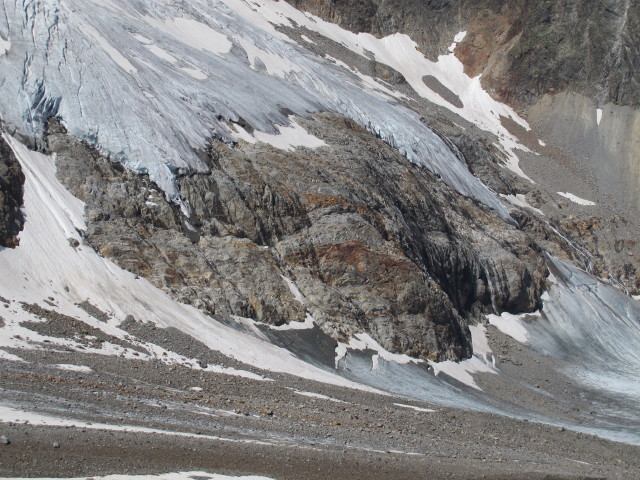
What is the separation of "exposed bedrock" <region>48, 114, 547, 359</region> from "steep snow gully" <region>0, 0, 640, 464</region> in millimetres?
981

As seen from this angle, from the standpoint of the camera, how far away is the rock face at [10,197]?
1062 inches

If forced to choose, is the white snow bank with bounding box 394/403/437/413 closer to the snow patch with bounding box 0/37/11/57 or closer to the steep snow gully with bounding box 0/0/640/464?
the steep snow gully with bounding box 0/0/640/464

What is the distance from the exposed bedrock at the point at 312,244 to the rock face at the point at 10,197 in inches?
94.7

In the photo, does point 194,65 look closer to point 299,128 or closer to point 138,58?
point 138,58

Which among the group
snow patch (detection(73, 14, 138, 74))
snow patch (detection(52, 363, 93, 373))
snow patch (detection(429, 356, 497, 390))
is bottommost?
snow patch (detection(52, 363, 93, 373))

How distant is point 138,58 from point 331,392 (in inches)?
1072

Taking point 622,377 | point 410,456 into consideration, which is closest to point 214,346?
point 410,456

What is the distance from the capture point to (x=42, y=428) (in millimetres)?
12938

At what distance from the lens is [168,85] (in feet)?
137

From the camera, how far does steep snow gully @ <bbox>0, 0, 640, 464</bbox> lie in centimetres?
2678

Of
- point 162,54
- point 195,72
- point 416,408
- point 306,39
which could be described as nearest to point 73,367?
point 416,408

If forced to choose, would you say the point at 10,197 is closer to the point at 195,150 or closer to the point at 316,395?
the point at 195,150

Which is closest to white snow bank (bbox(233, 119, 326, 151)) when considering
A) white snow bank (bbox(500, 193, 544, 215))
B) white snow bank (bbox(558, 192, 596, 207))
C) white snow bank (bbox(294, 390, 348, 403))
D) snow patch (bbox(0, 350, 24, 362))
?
white snow bank (bbox(500, 193, 544, 215))

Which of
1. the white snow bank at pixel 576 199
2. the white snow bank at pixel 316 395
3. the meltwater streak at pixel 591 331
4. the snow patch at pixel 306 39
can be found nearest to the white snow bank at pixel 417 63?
the snow patch at pixel 306 39
